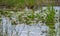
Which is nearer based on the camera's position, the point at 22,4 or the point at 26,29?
the point at 26,29

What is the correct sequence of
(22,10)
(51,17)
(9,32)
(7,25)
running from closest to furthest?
(9,32), (7,25), (51,17), (22,10)

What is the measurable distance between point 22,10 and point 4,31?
4.45 feet

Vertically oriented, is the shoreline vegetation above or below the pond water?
above

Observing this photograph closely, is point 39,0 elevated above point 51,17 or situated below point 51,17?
above

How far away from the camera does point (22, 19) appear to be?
3324 millimetres

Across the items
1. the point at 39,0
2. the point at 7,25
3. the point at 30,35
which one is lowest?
the point at 30,35

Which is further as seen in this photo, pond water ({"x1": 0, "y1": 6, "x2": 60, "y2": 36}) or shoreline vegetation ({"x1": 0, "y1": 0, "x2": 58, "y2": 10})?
shoreline vegetation ({"x1": 0, "y1": 0, "x2": 58, "y2": 10})

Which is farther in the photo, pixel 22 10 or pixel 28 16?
pixel 22 10

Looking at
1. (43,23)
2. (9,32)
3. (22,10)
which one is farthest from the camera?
(22,10)

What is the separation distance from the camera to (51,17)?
9.80 feet

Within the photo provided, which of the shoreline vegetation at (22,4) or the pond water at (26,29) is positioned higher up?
the shoreline vegetation at (22,4)

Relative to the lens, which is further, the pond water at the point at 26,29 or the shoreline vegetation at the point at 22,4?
the shoreline vegetation at the point at 22,4

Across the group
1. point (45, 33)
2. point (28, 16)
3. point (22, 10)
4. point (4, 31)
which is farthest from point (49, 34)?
point (22, 10)

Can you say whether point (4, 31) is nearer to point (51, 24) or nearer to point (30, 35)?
point (30, 35)
